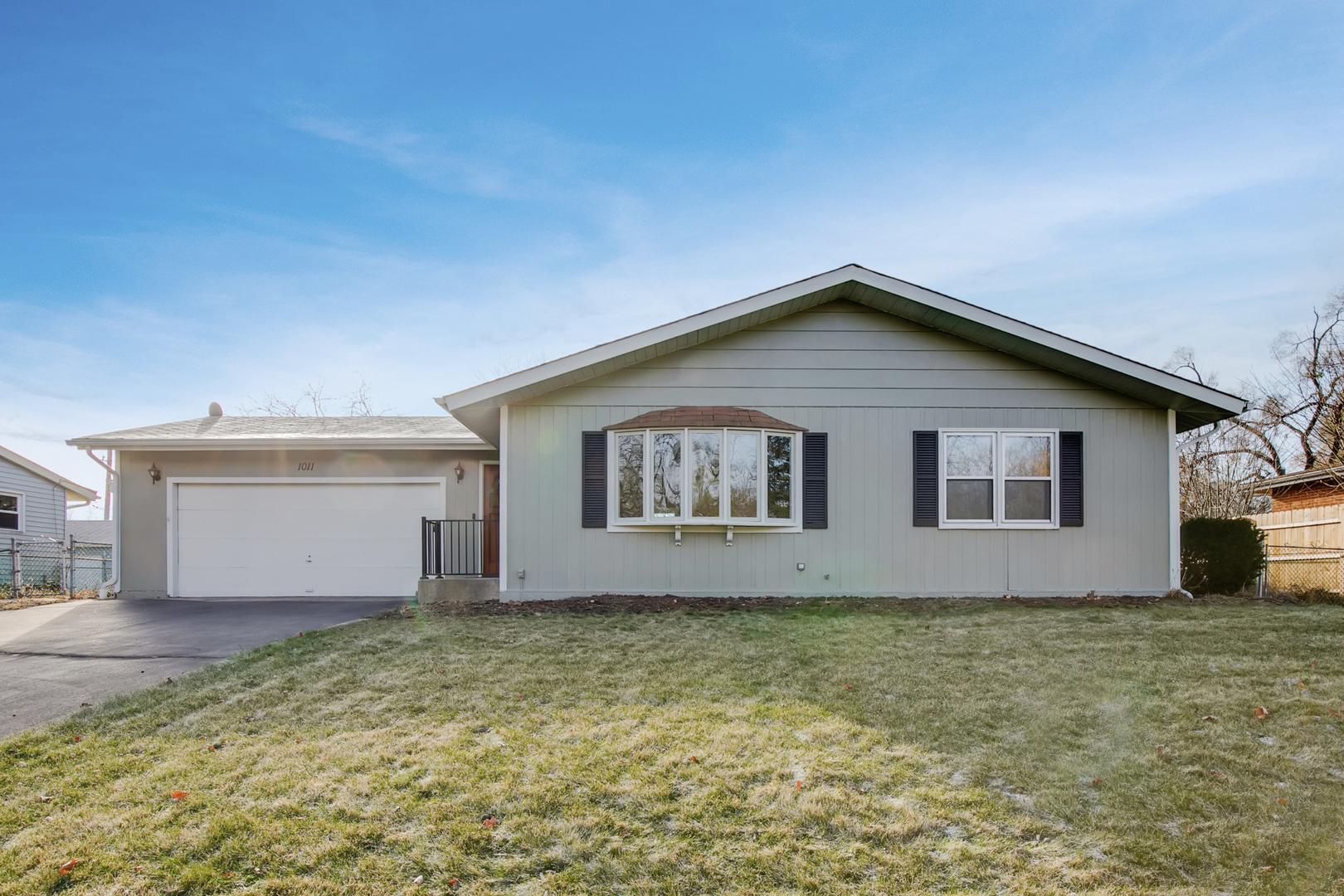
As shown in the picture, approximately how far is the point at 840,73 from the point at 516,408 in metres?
6.32

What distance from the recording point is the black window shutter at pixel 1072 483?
33.2ft

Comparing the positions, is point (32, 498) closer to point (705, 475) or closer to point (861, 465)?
point (705, 475)

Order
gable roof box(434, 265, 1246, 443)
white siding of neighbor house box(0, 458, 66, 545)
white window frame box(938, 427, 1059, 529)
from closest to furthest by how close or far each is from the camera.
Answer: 1. gable roof box(434, 265, 1246, 443)
2. white window frame box(938, 427, 1059, 529)
3. white siding of neighbor house box(0, 458, 66, 545)

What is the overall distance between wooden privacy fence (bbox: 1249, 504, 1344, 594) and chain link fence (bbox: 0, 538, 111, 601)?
21962 mm

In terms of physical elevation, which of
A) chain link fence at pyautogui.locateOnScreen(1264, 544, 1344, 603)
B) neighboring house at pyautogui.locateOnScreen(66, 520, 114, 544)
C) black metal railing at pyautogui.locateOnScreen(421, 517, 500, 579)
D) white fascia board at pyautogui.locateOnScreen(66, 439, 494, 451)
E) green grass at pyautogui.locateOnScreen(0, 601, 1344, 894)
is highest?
white fascia board at pyautogui.locateOnScreen(66, 439, 494, 451)

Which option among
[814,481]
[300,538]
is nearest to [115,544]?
[300,538]

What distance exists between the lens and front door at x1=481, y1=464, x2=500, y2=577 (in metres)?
12.9

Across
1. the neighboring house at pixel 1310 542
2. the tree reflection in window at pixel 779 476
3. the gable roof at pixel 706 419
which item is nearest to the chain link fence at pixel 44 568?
the gable roof at pixel 706 419

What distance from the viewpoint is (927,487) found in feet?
33.3

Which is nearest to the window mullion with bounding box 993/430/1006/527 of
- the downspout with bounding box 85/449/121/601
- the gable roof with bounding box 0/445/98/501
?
the downspout with bounding box 85/449/121/601

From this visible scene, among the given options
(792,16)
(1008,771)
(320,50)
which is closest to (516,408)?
(320,50)

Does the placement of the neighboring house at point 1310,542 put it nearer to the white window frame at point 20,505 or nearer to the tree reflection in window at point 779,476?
the tree reflection in window at point 779,476

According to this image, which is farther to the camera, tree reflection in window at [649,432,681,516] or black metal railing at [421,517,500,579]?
black metal railing at [421,517,500,579]

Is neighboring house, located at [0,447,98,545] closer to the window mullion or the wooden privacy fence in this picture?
the window mullion
